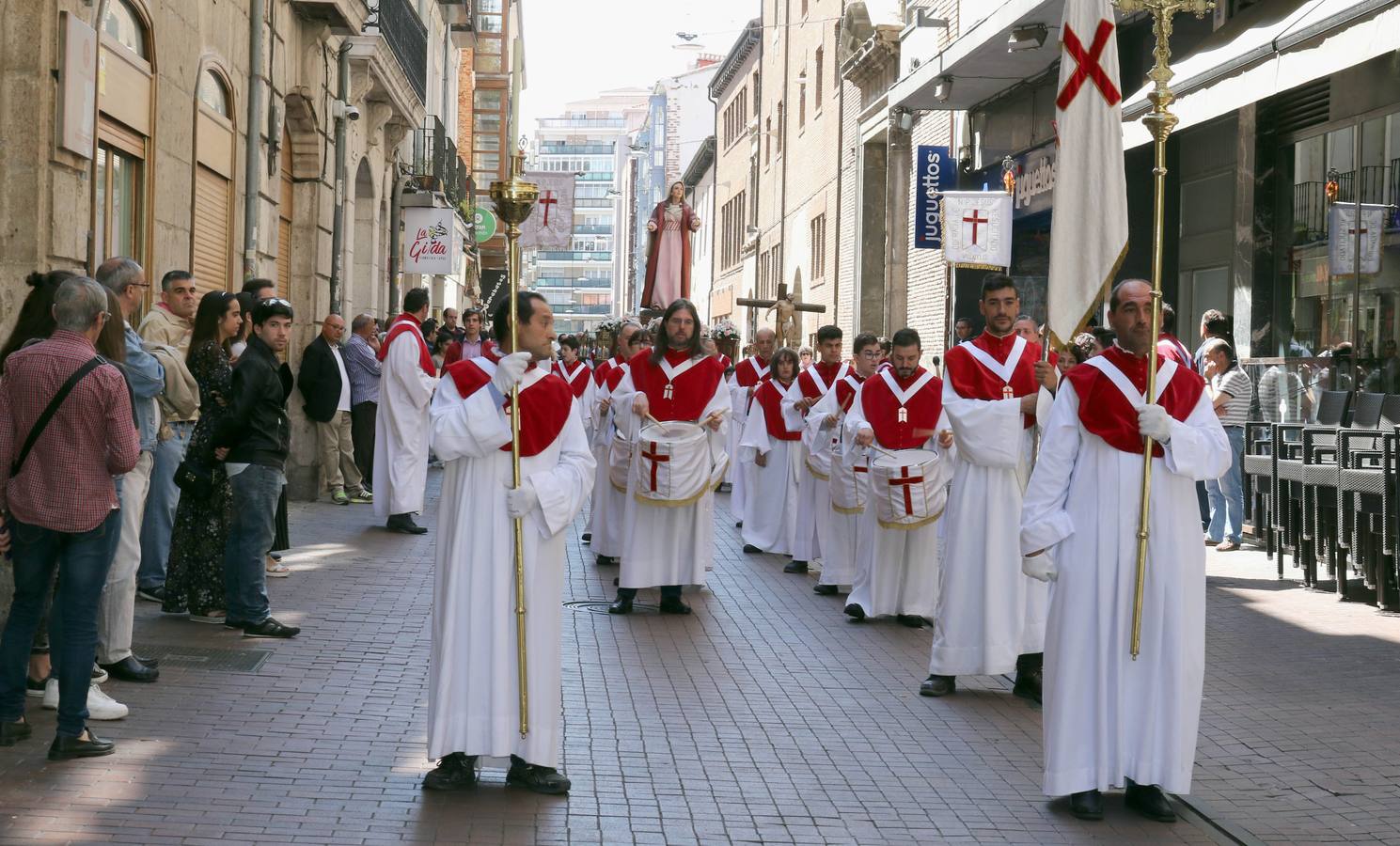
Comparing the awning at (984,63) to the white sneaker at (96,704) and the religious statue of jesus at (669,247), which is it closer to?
the religious statue of jesus at (669,247)

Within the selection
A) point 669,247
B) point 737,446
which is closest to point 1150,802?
point 737,446

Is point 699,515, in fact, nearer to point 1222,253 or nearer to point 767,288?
point 1222,253

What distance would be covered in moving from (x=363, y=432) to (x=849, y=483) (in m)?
7.66

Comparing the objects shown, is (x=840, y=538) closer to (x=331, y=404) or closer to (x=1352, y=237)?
(x=1352, y=237)

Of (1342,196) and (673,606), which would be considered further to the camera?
(1342,196)

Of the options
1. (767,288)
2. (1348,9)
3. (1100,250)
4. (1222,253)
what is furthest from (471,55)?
(1100,250)

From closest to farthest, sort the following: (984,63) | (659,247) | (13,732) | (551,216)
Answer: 1. (13,732)
2. (659,247)
3. (984,63)
4. (551,216)

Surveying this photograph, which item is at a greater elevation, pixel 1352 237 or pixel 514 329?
pixel 1352 237

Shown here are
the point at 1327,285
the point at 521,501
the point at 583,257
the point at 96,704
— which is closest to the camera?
the point at 521,501

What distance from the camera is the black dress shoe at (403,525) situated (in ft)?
51.1

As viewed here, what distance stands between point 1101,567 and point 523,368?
2.34m

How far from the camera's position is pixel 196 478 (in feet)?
31.1

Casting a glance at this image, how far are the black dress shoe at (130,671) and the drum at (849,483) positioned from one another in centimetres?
558

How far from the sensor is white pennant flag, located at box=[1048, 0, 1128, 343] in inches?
280
